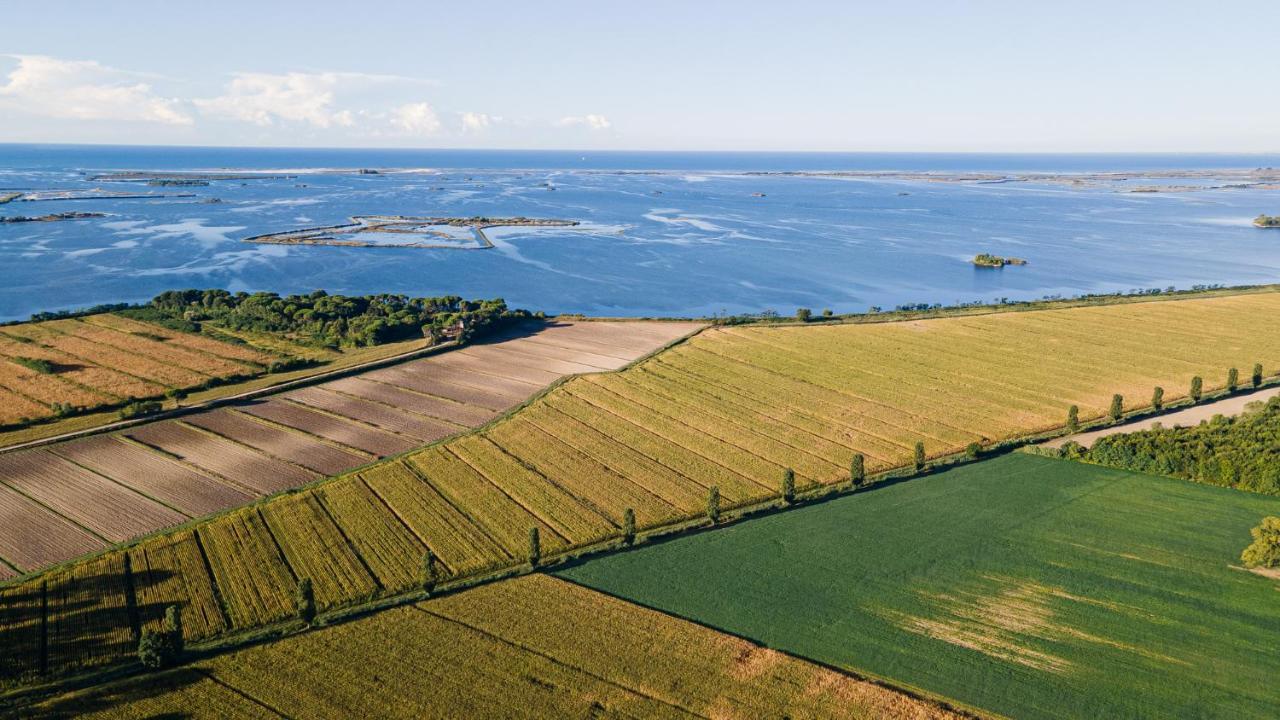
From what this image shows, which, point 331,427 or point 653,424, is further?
point 653,424

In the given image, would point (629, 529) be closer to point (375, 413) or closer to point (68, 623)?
point (68, 623)

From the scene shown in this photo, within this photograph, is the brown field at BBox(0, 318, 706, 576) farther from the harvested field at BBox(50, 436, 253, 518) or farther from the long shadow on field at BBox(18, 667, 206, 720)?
the long shadow on field at BBox(18, 667, 206, 720)

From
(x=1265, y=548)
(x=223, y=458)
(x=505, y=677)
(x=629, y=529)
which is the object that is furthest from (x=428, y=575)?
(x=1265, y=548)

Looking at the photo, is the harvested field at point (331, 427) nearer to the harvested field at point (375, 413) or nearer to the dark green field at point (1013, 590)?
the harvested field at point (375, 413)

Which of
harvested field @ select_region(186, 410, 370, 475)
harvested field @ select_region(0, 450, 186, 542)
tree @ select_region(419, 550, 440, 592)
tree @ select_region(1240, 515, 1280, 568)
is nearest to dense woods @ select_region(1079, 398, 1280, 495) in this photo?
tree @ select_region(1240, 515, 1280, 568)

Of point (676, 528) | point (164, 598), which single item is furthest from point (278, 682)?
point (676, 528)

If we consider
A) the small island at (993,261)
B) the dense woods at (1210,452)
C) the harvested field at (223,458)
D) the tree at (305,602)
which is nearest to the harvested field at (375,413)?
the harvested field at (223,458)

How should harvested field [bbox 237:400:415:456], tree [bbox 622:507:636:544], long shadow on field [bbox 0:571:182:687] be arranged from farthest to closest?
harvested field [bbox 237:400:415:456] < tree [bbox 622:507:636:544] < long shadow on field [bbox 0:571:182:687]
